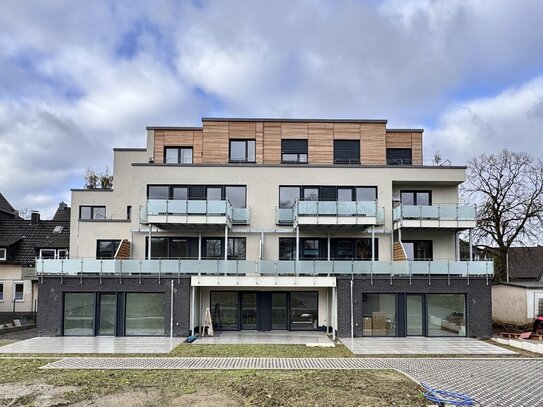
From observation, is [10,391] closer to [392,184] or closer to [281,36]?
[281,36]

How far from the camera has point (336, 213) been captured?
2186cm

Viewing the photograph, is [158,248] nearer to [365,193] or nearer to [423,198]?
[365,193]

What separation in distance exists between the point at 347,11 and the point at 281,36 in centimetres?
246

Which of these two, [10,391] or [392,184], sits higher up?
[392,184]

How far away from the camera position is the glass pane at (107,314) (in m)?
20.7

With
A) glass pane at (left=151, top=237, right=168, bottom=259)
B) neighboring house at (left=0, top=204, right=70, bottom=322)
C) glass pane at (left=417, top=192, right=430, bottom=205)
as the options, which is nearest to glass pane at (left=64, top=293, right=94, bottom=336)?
glass pane at (left=151, top=237, right=168, bottom=259)

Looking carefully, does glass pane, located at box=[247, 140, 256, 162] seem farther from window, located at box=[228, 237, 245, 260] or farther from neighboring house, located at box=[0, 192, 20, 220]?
neighboring house, located at box=[0, 192, 20, 220]

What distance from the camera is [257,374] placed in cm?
1313

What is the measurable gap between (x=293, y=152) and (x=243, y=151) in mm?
2487

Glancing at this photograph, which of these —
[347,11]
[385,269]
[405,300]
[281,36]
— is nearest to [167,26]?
[281,36]

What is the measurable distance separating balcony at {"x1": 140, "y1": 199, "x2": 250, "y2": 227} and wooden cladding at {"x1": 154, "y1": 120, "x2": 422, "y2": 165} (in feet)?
12.3

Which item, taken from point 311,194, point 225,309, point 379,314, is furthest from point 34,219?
point 379,314

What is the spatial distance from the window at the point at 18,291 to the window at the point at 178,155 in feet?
43.4

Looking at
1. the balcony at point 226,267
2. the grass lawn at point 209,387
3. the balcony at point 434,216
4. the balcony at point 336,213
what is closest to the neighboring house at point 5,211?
the balcony at point 226,267
